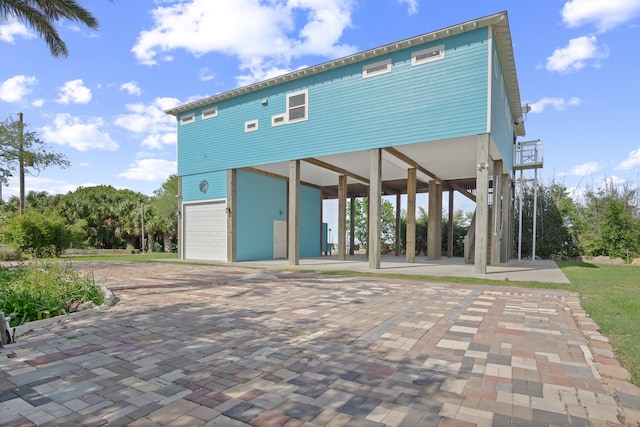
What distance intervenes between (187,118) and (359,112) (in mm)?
9634

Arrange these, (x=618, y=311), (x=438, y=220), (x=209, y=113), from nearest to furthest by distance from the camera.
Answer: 1. (x=618, y=311)
2. (x=209, y=113)
3. (x=438, y=220)

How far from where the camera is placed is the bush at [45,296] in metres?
4.62

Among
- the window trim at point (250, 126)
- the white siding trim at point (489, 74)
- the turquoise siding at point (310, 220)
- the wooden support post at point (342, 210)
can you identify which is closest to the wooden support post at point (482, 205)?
the white siding trim at point (489, 74)

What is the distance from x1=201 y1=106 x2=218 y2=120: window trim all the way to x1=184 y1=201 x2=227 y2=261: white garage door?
4.23 m

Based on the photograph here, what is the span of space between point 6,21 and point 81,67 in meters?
3.83

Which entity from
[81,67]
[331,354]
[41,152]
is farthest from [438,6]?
[41,152]

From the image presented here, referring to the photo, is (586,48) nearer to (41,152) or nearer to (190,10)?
(190,10)

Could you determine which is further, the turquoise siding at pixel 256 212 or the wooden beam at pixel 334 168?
the turquoise siding at pixel 256 212

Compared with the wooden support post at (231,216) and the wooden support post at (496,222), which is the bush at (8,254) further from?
the wooden support post at (496,222)

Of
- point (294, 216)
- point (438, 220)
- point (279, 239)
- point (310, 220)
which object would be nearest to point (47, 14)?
point (294, 216)

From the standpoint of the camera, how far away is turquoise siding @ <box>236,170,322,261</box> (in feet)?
51.5

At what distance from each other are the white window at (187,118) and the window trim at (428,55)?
1106cm

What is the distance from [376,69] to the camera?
11.5 m

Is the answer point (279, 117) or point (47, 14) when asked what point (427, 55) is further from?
point (47, 14)
